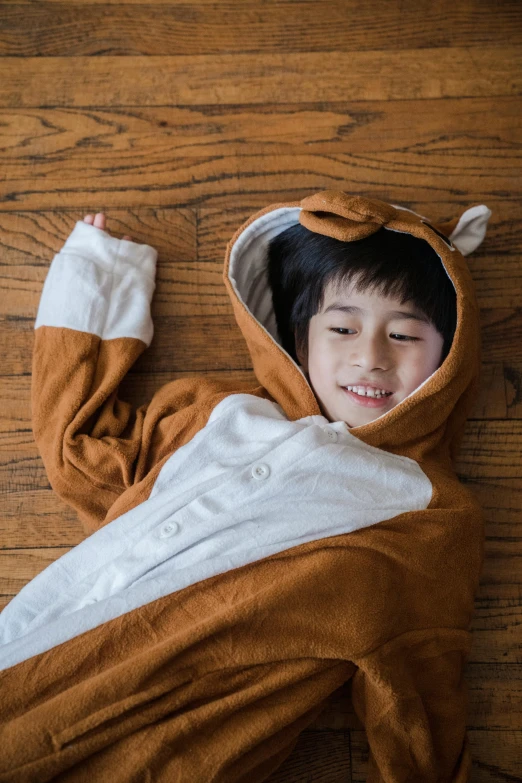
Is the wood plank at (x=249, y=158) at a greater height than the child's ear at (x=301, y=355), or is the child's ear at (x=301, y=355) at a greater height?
the wood plank at (x=249, y=158)

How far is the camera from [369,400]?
3.57ft

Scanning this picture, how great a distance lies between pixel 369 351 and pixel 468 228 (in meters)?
0.34

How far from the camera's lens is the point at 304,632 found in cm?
96

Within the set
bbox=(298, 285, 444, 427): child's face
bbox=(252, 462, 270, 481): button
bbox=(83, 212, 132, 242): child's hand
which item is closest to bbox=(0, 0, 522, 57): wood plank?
bbox=(83, 212, 132, 242): child's hand

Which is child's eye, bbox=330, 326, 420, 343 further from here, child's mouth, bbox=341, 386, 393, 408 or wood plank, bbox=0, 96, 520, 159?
wood plank, bbox=0, 96, 520, 159

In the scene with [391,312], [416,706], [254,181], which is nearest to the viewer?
[416,706]

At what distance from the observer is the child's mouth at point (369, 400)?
108 centimetres

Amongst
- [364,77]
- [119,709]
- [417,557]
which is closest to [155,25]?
[364,77]

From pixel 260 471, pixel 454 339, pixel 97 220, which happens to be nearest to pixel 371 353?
pixel 454 339

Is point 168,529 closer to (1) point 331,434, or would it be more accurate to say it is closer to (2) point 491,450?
(1) point 331,434

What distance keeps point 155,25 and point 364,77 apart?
1.41 feet

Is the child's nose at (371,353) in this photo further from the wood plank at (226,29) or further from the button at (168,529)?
the wood plank at (226,29)

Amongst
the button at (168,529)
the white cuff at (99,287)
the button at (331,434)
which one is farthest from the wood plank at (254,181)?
the button at (168,529)

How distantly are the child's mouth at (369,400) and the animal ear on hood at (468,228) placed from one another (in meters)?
0.32
